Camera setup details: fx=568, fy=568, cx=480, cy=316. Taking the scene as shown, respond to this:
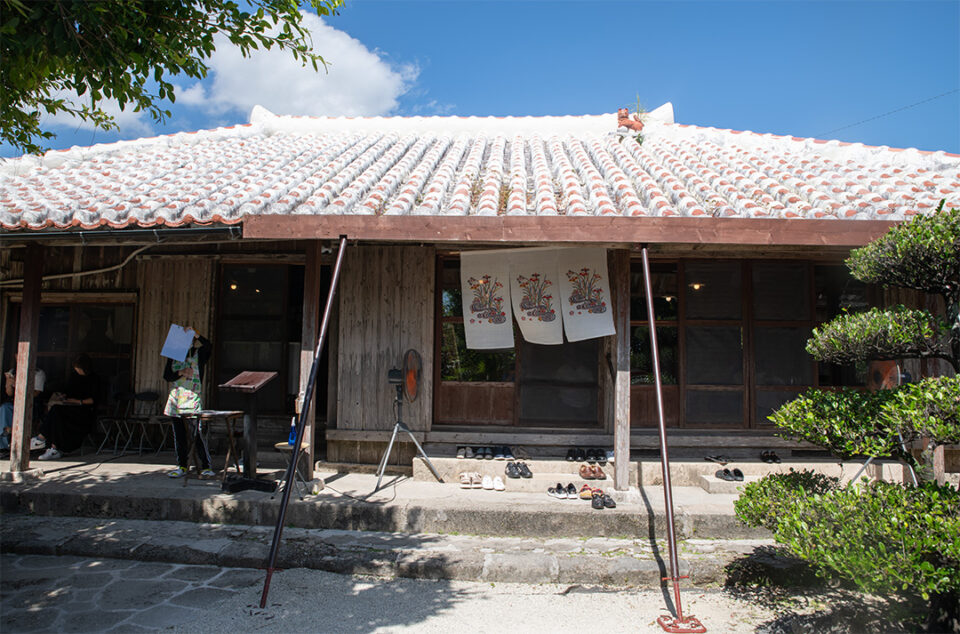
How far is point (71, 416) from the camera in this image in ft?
25.3

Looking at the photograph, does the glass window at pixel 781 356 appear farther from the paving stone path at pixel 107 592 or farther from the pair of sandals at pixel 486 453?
the paving stone path at pixel 107 592

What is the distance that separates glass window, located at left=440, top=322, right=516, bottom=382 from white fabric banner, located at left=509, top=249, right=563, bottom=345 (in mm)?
830

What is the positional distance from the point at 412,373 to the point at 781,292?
479 cm

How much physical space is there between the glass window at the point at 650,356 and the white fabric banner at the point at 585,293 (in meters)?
1.16

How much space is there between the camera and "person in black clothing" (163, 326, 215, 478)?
6.32 metres

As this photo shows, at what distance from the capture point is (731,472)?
21.3ft

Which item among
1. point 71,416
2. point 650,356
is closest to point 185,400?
point 71,416

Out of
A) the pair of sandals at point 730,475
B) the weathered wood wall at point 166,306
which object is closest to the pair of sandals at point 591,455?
the pair of sandals at point 730,475

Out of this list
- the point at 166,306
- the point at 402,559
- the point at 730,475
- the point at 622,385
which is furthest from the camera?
the point at 166,306

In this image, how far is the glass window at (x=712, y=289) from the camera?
7258 mm

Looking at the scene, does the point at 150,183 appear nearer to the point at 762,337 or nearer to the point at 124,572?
the point at 124,572

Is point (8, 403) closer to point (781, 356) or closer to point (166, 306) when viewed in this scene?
point (166, 306)

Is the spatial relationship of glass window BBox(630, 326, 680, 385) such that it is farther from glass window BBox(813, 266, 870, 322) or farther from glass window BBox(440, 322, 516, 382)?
glass window BBox(813, 266, 870, 322)

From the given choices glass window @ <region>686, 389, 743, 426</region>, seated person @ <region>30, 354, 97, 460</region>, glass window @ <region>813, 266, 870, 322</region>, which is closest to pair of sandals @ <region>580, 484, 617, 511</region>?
glass window @ <region>686, 389, 743, 426</region>
